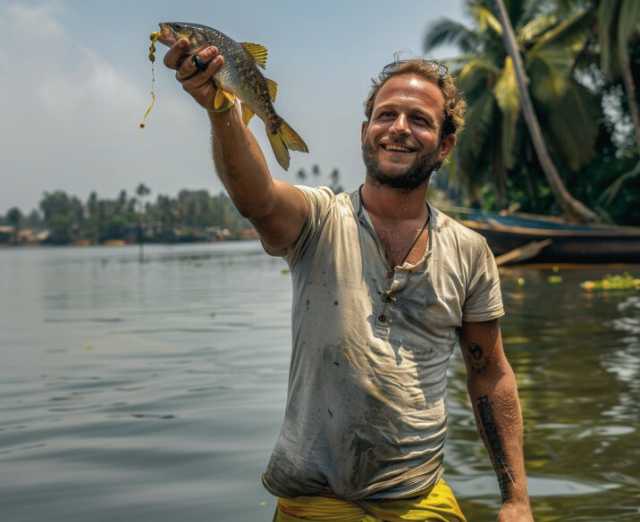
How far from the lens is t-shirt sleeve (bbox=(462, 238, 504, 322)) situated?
10.9 feet

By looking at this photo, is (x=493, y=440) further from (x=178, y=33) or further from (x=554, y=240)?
(x=554, y=240)

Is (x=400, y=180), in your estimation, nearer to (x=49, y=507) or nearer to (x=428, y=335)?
(x=428, y=335)

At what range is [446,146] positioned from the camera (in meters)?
3.41

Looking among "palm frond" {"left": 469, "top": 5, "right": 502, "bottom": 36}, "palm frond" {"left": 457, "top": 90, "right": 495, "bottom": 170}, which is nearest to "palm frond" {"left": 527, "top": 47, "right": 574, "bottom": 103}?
"palm frond" {"left": 457, "top": 90, "right": 495, "bottom": 170}

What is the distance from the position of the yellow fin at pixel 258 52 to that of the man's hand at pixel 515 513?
1.82 m

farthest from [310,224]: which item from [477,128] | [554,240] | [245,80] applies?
[477,128]

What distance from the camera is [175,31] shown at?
2.46 metres

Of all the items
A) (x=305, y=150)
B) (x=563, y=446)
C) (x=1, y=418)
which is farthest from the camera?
(x=1, y=418)

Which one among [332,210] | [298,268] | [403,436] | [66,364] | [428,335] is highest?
[332,210]

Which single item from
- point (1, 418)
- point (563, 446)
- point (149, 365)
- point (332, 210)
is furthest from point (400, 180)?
point (149, 365)

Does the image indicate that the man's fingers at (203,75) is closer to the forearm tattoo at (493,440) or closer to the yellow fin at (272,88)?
the yellow fin at (272,88)

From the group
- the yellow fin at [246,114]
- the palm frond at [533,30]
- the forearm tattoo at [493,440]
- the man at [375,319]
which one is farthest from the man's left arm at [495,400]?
the palm frond at [533,30]

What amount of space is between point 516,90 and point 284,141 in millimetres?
31232

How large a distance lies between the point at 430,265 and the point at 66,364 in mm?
8897
